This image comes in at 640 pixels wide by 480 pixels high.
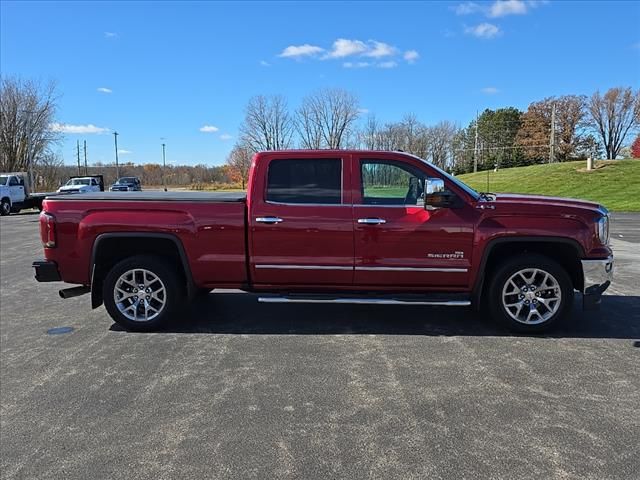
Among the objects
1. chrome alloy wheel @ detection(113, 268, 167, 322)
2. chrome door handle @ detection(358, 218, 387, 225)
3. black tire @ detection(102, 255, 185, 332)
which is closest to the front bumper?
chrome door handle @ detection(358, 218, 387, 225)

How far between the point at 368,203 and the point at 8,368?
3.87m

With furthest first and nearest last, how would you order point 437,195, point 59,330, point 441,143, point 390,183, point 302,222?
point 441,143 < point 59,330 < point 390,183 < point 302,222 < point 437,195

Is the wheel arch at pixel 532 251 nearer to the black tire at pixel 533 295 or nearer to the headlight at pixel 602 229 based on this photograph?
the black tire at pixel 533 295

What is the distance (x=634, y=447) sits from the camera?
10.6 ft

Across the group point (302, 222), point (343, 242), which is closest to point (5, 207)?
point (302, 222)

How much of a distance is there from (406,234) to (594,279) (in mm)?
2007

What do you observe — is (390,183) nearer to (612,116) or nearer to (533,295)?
(533,295)

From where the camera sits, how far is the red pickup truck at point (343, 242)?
5.46 metres

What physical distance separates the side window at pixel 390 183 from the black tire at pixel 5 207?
28.4 metres

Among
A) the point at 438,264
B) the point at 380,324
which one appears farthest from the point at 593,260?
the point at 380,324

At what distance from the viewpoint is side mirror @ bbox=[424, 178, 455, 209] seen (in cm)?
525

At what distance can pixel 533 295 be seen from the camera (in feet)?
18.2

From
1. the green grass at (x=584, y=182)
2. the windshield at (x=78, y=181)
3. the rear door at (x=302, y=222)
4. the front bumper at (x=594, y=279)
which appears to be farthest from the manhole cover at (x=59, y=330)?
the windshield at (x=78, y=181)

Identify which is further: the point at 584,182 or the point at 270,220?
the point at 584,182
